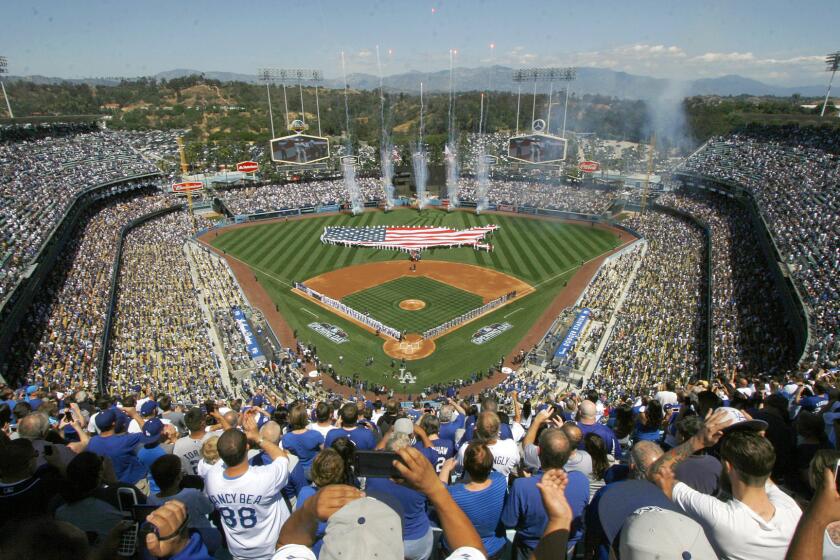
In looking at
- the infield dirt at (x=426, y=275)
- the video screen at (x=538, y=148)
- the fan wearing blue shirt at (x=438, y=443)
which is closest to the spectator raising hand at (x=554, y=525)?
the fan wearing blue shirt at (x=438, y=443)

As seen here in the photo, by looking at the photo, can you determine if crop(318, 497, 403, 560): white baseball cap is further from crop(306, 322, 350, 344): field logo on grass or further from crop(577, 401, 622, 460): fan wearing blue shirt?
crop(306, 322, 350, 344): field logo on grass

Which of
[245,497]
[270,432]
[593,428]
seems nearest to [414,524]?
[245,497]

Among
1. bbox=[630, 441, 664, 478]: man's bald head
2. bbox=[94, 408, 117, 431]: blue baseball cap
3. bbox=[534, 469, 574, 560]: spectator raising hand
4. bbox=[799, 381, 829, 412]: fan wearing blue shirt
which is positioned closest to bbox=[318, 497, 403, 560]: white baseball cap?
bbox=[534, 469, 574, 560]: spectator raising hand

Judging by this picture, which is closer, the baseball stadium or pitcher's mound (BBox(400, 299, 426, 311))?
the baseball stadium

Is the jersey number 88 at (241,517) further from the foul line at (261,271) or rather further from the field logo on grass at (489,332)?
the foul line at (261,271)

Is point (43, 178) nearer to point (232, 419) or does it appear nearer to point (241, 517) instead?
point (232, 419)

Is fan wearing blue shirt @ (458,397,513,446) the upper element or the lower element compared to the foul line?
upper
